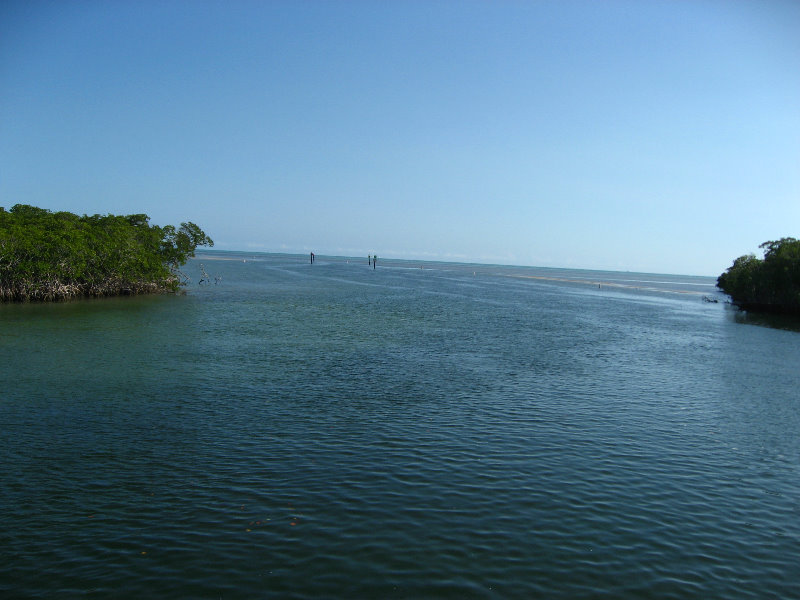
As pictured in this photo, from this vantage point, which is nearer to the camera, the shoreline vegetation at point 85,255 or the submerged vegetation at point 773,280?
the shoreline vegetation at point 85,255

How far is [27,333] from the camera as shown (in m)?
37.0

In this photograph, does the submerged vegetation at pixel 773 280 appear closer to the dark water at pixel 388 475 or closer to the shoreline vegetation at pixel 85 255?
the dark water at pixel 388 475

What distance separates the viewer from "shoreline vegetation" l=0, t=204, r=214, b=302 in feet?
169

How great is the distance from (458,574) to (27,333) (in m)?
37.3

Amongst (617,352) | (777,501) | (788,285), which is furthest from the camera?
(788,285)

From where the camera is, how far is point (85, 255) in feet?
186

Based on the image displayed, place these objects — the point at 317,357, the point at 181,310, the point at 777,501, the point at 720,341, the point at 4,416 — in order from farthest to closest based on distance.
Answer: the point at 181,310, the point at 720,341, the point at 317,357, the point at 4,416, the point at 777,501

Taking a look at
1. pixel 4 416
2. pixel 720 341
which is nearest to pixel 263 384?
pixel 4 416

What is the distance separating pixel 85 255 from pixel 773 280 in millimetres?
85366

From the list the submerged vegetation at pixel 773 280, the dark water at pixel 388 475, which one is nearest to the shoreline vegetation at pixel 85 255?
the dark water at pixel 388 475

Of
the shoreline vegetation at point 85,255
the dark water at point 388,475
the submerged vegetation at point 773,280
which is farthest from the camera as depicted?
the submerged vegetation at point 773,280

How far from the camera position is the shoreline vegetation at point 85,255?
5137 cm

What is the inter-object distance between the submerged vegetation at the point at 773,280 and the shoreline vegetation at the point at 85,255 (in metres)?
76.7

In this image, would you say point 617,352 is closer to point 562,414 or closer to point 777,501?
point 562,414
